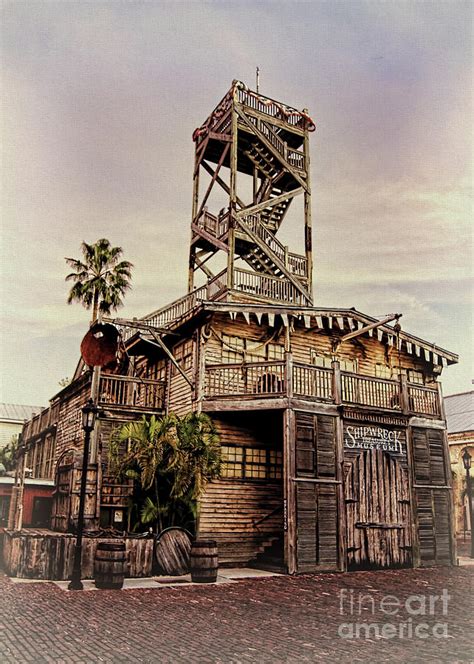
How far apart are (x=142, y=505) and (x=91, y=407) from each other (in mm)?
4874

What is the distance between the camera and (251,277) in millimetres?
23328

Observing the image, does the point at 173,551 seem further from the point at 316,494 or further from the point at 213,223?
the point at 213,223

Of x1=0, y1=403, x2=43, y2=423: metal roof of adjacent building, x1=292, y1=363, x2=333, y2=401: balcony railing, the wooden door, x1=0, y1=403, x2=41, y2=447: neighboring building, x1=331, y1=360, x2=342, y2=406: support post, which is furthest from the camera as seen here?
x1=0, y1=403, x2=43, y2=423: metal roof of adjacent building

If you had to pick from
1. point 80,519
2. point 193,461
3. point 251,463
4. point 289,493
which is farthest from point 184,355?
point 80,519

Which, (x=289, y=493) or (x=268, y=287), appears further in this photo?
(x=268, y=287)

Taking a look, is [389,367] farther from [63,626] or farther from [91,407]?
[63,626]

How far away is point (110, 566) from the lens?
12.6m

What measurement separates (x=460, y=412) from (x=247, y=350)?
24983 millimetres

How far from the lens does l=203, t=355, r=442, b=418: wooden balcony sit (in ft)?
57.4

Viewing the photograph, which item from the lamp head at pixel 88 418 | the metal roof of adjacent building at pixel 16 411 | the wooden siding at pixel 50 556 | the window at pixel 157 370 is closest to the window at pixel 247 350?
the window at pixel 157 370

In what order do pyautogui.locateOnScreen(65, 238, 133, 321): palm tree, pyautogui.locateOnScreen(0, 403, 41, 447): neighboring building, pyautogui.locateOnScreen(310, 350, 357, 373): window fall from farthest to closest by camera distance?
1. pyautogui.locateOnScreen(0, 403, 41, 447): neighboring building
2. pyautogui.locateOnScreen(65, 238, 133, 321): palm tree
3. pyautogui.locateOnScreen(310, 350, 357, 373): window

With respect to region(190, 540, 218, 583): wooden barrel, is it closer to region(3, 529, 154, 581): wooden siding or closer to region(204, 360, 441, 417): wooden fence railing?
region(3, 529, 154, 581): wooden siding

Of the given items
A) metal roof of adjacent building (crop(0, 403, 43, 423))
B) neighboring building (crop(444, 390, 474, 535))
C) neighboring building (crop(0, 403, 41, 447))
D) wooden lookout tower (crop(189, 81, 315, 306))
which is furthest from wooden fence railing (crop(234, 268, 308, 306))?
metal roof of adjacent building (crop(0, 403, 43, 423))

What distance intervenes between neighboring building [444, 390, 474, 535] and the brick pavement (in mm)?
20907
